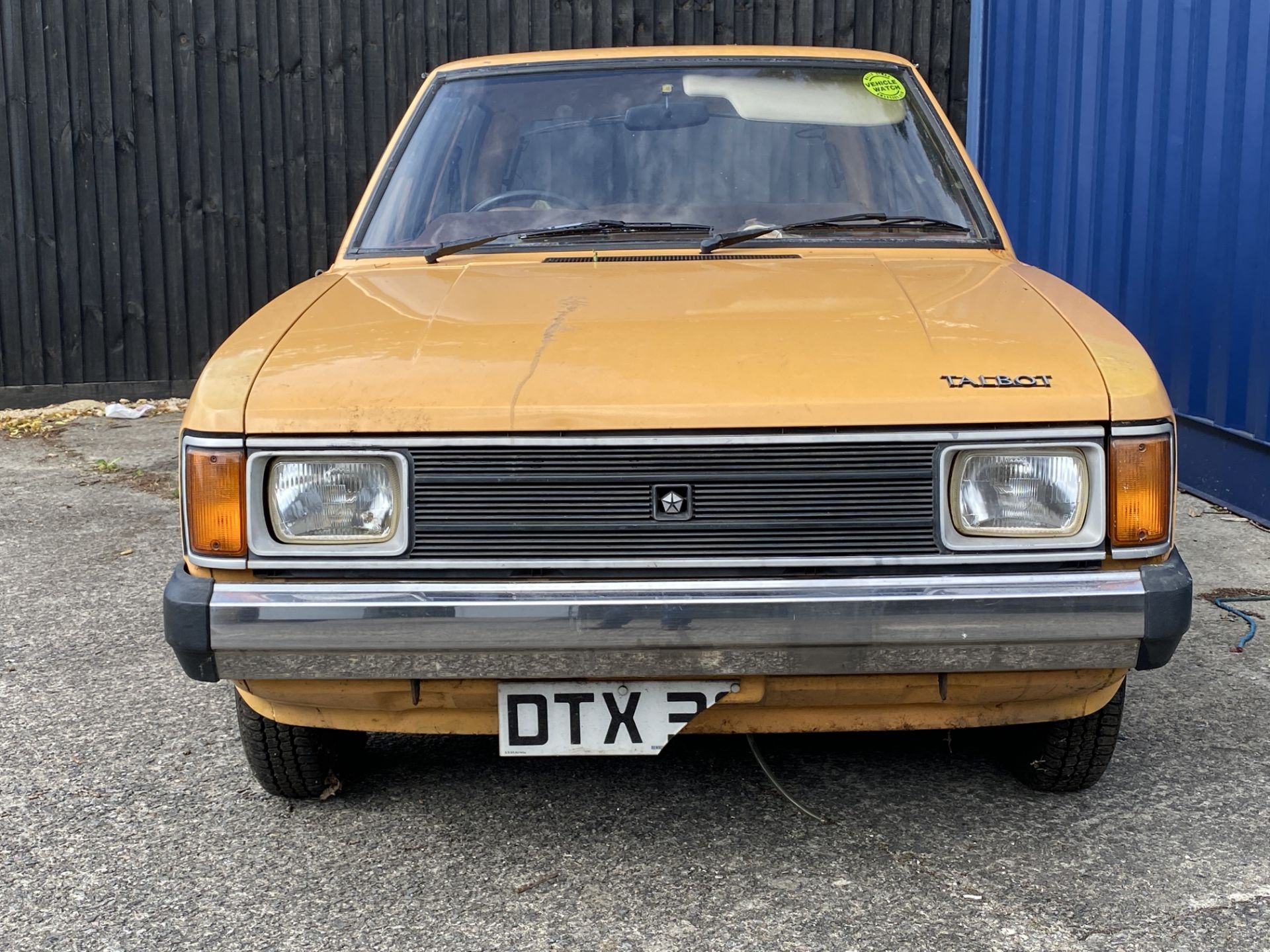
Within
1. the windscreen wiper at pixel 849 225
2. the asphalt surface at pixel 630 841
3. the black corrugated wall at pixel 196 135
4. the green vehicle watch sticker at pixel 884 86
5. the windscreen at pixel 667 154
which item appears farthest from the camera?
the black corrugated wall at pixel 196 135

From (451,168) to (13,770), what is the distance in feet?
6.22

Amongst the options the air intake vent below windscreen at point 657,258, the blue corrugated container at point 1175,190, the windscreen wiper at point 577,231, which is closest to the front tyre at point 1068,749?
the air intake vent below windscreen at point 657,258

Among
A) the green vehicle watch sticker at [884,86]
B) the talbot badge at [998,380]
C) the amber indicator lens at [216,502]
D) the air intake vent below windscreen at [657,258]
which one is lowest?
the amber indicator lens at [216,502]

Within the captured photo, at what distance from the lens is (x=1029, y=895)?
8.12 ft

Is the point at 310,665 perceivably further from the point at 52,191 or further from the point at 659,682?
the point at 52,191

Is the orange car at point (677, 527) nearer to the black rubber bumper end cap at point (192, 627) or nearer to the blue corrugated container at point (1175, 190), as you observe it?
the black rubber bumper end cap at point (192, 627)

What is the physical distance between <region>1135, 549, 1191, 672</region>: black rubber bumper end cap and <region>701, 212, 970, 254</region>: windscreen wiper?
4.15 feet

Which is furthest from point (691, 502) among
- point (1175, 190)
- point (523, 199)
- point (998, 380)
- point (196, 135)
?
point (196, 135)

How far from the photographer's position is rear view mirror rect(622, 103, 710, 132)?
140 inches

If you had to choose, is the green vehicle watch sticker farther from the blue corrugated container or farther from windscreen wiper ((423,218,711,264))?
the blue corrugated container

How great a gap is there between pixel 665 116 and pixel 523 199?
18.6 inches

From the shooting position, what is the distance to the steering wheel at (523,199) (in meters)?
3.43

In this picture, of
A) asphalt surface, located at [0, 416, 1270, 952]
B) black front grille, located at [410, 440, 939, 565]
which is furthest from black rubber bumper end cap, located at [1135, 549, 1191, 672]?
asphalt surface, located at [0, 416, 1270, 952]

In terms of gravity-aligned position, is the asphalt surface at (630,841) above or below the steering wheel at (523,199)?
below
